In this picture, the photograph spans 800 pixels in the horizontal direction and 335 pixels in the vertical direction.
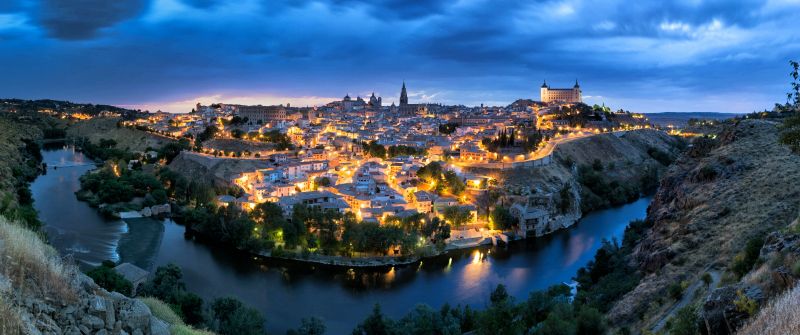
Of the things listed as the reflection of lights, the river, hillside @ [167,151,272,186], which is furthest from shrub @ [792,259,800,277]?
hillside @ [167,151,272,186]

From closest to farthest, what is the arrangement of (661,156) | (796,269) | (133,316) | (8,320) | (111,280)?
(8,320)
(133,316)
(796,269)
(111,280)
(661,156)

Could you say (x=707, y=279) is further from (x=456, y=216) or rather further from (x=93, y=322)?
(x=456, y=216)

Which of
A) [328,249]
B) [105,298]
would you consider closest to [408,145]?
[328,249]

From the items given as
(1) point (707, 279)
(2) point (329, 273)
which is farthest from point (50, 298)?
(2) point (329, 273)

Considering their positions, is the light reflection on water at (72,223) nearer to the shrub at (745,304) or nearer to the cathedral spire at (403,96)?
the shrub at (745,304)

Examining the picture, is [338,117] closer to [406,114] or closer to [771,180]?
[406,114]

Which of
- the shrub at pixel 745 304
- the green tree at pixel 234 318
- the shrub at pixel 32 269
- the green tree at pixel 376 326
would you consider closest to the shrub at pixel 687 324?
the shrub at pixel 745 304
